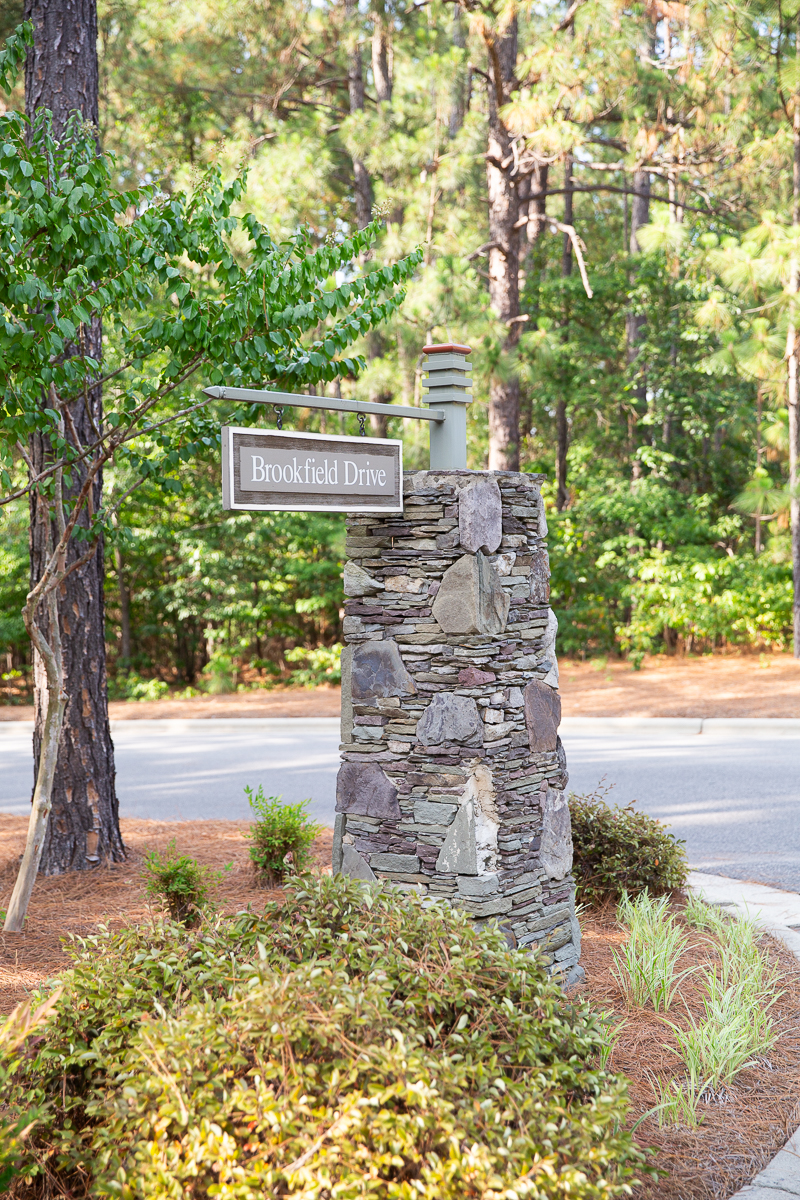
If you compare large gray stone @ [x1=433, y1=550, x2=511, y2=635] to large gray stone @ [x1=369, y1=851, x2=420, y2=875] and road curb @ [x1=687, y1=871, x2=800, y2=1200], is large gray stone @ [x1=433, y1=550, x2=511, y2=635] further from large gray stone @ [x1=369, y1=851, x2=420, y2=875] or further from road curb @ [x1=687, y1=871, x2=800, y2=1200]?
road curb @ [x1=687, y1=871, x2=800, y2=1200]

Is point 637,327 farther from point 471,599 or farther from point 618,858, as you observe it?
point 471,599

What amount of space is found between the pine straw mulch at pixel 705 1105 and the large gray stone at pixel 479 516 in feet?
5.89

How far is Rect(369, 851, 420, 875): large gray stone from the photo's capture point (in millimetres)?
3959

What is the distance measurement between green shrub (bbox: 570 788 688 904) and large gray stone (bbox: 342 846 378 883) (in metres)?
1.35

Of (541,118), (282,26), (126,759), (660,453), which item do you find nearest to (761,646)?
(660,453)

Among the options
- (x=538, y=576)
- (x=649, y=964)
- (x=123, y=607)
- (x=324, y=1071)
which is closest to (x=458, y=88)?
(x=123, y=607)

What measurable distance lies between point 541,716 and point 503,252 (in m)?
10.0

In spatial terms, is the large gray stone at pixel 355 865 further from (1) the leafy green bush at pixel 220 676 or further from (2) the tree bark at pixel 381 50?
(2) the tree bark at pixel 381 50

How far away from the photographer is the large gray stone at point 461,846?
380 cm

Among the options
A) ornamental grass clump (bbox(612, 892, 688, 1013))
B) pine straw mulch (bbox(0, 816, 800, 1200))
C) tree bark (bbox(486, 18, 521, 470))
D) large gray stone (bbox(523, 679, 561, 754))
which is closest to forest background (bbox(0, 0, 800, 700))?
tree bark (bbox(486, 18, 521, 470))

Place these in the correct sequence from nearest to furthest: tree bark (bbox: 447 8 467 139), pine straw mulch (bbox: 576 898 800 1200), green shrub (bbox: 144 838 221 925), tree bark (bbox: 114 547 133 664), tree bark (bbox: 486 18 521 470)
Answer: pine straw mulch (bbox: 576 898 800 1200) → green shrub (bbox: 144 838 221 925) → tree bark (bbox: 486 18 521 470) → tree bark (bbox: 447 8 467 139) → tree bark (bbox: 114 547 133 664)

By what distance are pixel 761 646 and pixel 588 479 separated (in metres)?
4.06

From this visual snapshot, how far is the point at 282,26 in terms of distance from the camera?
1538cm

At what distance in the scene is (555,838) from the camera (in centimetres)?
418
